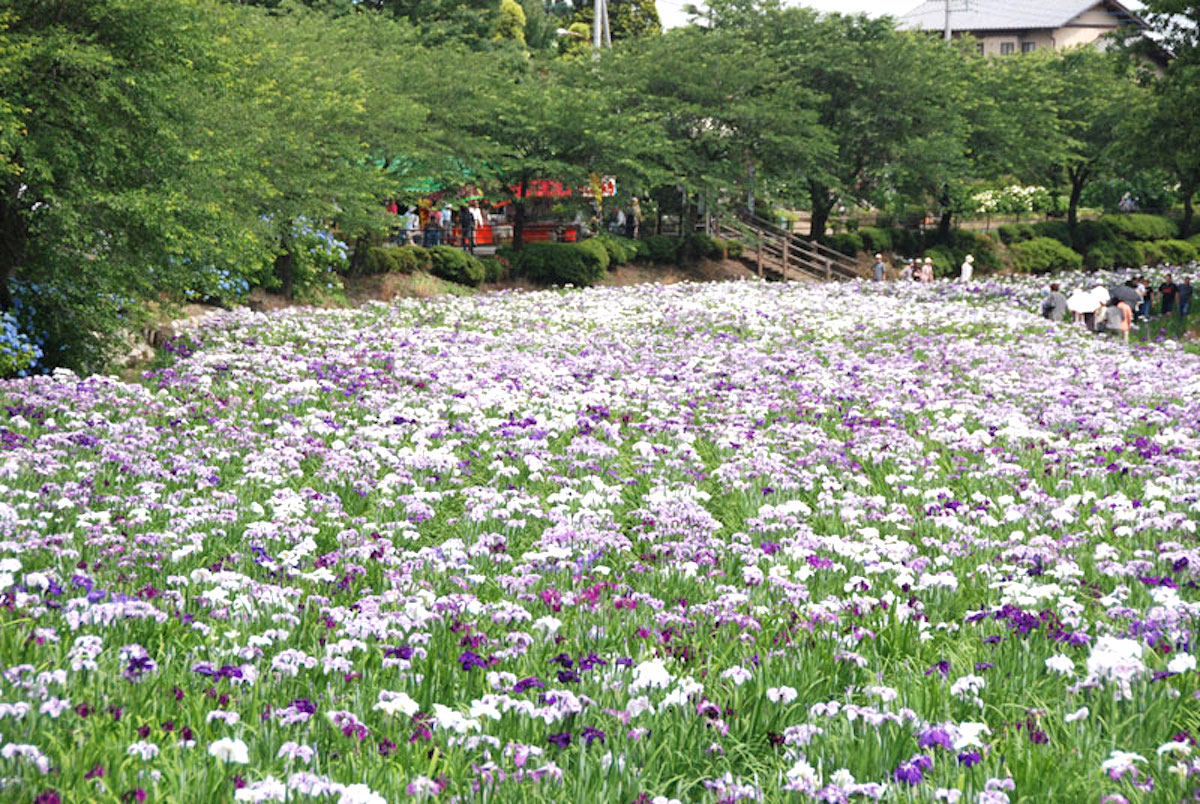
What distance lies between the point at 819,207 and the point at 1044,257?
12.3 meters

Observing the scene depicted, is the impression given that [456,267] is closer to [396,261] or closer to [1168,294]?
[396,261]

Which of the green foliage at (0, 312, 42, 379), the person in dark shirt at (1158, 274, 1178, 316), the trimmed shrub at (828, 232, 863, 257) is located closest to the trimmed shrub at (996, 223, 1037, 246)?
the trimmed shrub at (828, 232, 863, 257)

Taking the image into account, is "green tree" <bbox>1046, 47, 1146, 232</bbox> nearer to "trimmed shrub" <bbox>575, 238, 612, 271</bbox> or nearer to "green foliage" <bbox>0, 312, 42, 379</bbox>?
"trimmed shrub" <bbox>575, 238, 612, 271</bbox>

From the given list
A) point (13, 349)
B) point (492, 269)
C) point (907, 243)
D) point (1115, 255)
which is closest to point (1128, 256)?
point (1115, 255)

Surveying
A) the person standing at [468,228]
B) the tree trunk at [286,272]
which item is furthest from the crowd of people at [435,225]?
the tree trunk at [286,272]

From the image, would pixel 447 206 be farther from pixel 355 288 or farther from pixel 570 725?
pixel 570 725

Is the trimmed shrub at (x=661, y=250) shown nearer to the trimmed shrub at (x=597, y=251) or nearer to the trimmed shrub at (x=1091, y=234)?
the trimmed shrub at (x=597, y=251)

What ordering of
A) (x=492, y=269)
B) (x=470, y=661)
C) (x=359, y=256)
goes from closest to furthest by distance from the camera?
→ (x=470, y=661)
(x=359, y=256)
(x=492, y=269)

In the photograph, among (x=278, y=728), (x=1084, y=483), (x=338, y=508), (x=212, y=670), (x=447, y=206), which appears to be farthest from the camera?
(x=447, y=206)

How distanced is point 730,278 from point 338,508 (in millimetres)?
32296

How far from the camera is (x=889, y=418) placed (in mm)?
11945

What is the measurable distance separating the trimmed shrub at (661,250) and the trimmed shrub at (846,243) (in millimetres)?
11286

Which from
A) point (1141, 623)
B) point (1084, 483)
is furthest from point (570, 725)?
point (1084, 483)

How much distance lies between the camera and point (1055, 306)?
82.9ft
